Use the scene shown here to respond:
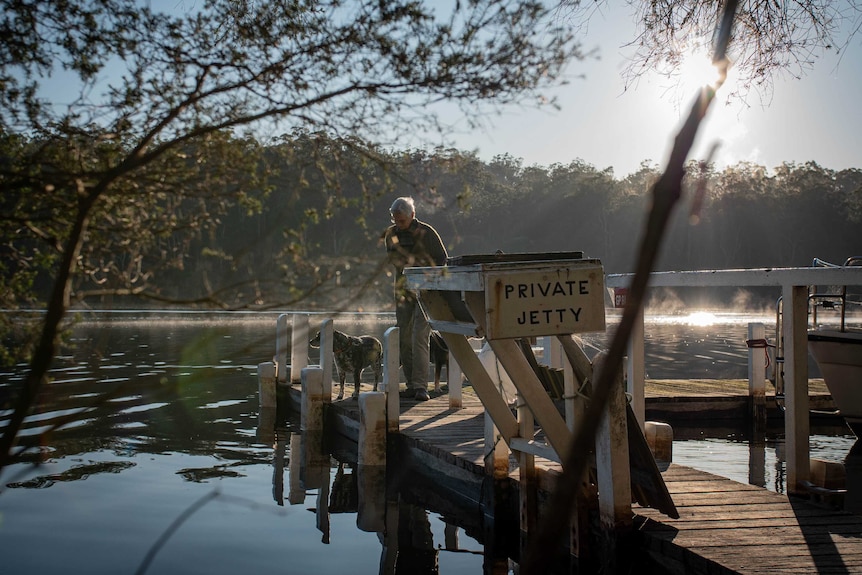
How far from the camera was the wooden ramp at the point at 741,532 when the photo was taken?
4895 mm

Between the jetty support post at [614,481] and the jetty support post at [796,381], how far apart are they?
1.56 m

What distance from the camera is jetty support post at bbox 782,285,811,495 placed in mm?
6258

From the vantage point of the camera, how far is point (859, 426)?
10648 mm

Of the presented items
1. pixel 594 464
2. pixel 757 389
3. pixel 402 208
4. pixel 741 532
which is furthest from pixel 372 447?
pixel 757 389

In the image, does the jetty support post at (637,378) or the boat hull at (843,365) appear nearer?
the jetty support post at (637,378)

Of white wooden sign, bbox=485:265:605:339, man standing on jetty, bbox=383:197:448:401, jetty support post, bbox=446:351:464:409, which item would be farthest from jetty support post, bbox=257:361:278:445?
white wooden sign, bbox=485:265:605:339

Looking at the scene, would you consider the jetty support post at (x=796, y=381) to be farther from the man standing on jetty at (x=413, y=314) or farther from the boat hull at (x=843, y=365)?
the boat hull at (x=843, y=365)

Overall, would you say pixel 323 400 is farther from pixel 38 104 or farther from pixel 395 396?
Answer: pixel 38 104

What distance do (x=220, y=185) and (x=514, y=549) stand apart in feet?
15.5

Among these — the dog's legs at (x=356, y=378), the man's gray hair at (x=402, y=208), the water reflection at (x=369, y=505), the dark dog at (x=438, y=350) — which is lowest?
the water reflection at (x=369, y=505)

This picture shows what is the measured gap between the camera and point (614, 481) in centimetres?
543

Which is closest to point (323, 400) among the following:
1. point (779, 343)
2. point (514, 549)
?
point (514, 549)

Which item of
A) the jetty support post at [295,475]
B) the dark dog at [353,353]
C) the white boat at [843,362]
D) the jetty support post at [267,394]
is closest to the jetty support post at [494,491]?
the jetty support post at [295,475]

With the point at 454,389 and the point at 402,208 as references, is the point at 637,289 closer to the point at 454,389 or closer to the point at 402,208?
the point at 402,208
